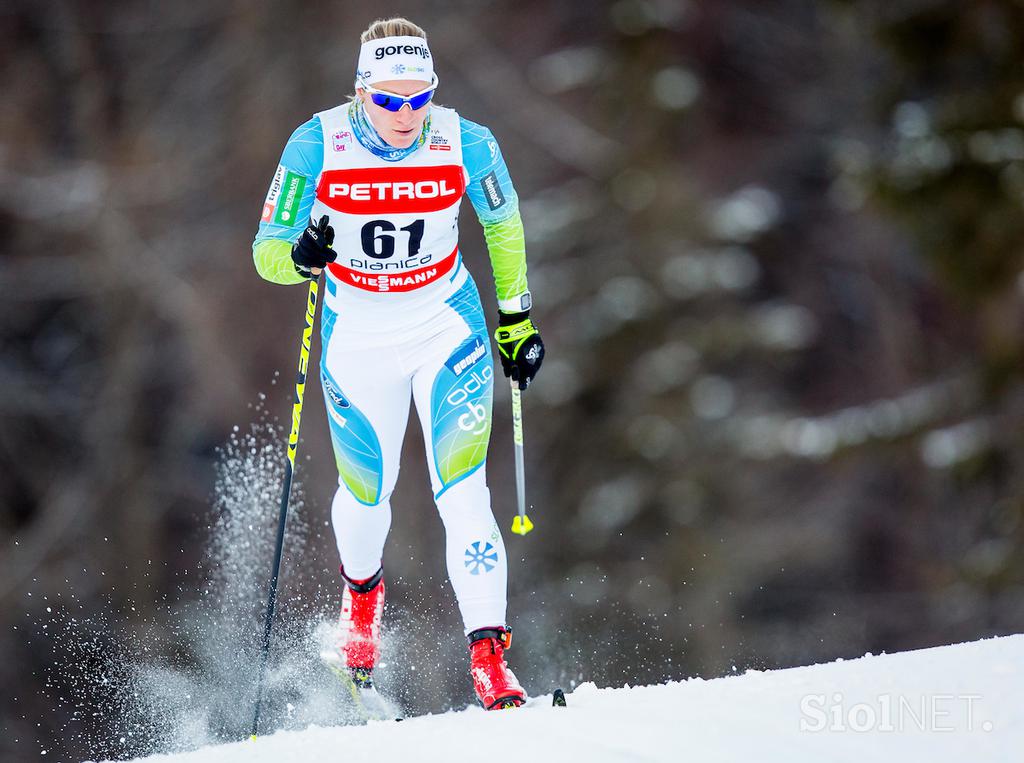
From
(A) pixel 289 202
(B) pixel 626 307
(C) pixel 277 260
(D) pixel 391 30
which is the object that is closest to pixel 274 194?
(A) pixel 289 202

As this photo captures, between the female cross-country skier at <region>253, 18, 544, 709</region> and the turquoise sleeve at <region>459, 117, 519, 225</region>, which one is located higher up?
the turquoise sleeve at <region>459, 117, 519, 225</region>

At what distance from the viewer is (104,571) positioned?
17.4 meters

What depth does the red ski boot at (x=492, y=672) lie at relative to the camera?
5.35m

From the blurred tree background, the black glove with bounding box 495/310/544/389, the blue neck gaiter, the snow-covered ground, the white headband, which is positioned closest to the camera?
the snow-covered ground

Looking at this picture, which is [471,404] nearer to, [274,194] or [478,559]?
[478,559]

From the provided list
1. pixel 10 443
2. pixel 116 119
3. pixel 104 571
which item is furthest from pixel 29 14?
pixel 104 571

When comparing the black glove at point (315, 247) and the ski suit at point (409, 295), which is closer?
the black glove at point (315, 247)

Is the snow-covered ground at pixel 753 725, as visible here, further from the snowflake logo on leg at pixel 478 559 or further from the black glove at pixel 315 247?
the black glove at pixel 315 247

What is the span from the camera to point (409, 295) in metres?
5.62

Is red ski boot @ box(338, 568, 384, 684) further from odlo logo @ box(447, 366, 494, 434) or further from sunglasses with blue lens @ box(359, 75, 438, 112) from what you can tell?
sunglasses with blue lens @ box(359, 75, 438, 112)

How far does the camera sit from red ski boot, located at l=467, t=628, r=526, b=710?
17.6 feet

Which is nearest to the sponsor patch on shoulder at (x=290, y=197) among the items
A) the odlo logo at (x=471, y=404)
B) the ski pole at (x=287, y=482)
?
the ski pole at (x=287, y=482)

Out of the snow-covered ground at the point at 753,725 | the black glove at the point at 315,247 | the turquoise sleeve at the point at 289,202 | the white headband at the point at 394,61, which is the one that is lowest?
the snow-covered ground at the point at 753,725

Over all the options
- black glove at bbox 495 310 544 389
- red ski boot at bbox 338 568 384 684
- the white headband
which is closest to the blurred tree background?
red ski boot at bbox 338 568 384 684
